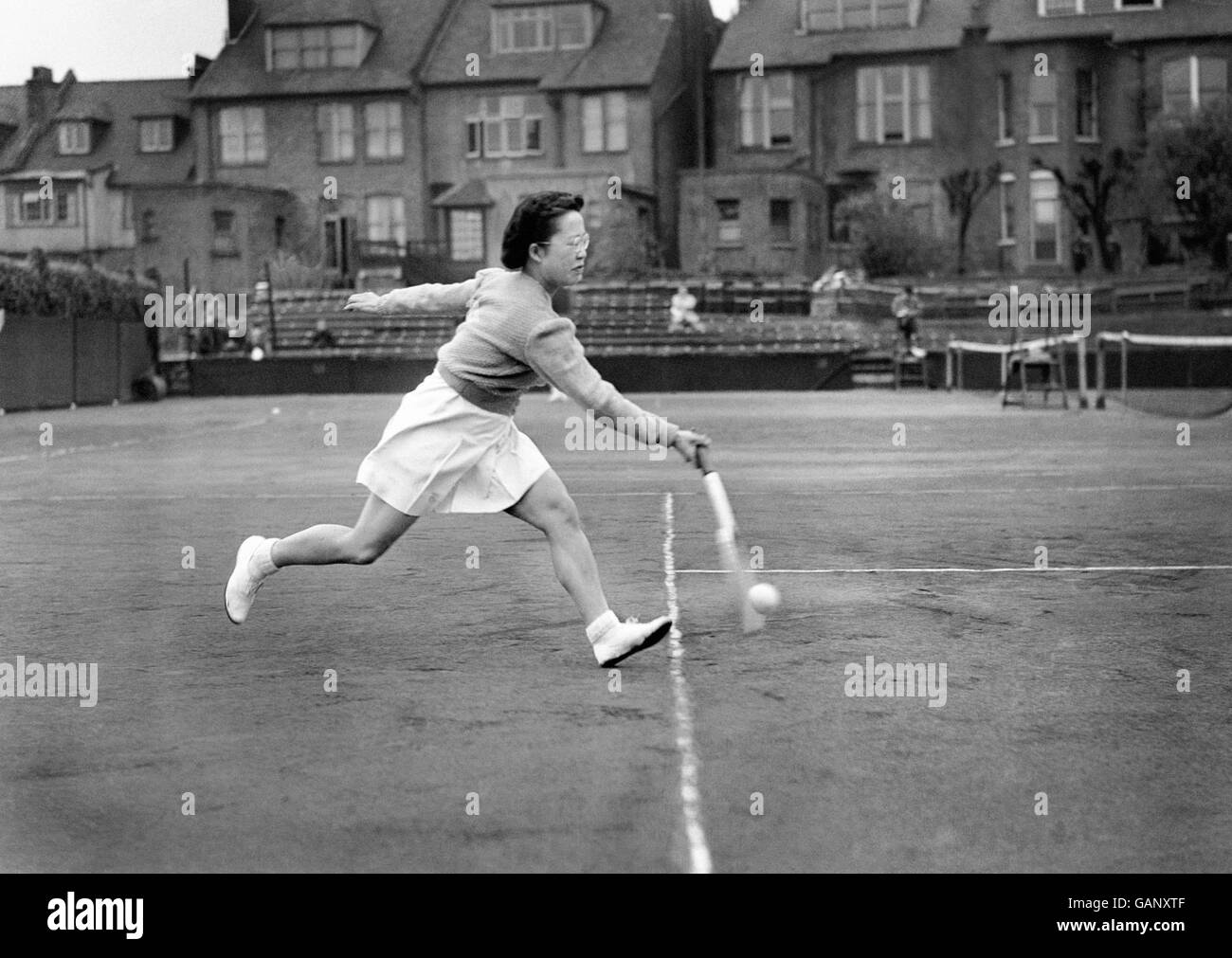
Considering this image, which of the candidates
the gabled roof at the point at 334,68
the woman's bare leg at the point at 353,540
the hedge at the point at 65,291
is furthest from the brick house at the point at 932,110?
the woman's bare leg at the point at 353,540

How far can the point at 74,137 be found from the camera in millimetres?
76500

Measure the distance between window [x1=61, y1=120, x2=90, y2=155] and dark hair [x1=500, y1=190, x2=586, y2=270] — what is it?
239 feet

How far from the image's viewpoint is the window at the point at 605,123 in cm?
6500

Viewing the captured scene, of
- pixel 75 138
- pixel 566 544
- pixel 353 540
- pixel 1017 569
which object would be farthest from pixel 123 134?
pixel 566 544

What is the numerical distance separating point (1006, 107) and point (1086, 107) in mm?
2486

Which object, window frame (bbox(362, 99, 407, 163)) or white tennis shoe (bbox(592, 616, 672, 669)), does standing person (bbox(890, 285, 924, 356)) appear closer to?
window frame (bbox(362, 99, 407, 163))

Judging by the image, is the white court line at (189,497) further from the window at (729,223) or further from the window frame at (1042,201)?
the window at (729,223)

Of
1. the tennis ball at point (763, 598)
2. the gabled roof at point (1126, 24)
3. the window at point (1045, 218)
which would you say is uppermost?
the gabled roof at point (1126, 24)

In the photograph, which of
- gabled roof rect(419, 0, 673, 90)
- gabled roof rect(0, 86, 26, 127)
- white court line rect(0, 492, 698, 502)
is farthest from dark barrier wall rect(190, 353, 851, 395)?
gabled roof rect(0, 86, 26, 127)

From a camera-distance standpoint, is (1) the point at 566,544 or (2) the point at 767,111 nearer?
(1) the point at 566,544

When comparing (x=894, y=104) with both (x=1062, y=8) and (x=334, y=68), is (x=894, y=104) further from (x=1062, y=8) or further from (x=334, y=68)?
(x=334, y=68)

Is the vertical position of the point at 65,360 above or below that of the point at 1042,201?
below

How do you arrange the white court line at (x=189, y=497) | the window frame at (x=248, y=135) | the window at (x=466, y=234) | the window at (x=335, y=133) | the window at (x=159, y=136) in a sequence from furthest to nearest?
the window at (x=159, y=136)
the window frame at (x=248, y=135)
the window at (x=335, y=133)
the window at (x=466, y=234)
the white court line at (x=189, y=497)

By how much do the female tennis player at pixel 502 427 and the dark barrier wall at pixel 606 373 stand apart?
36.2 m
